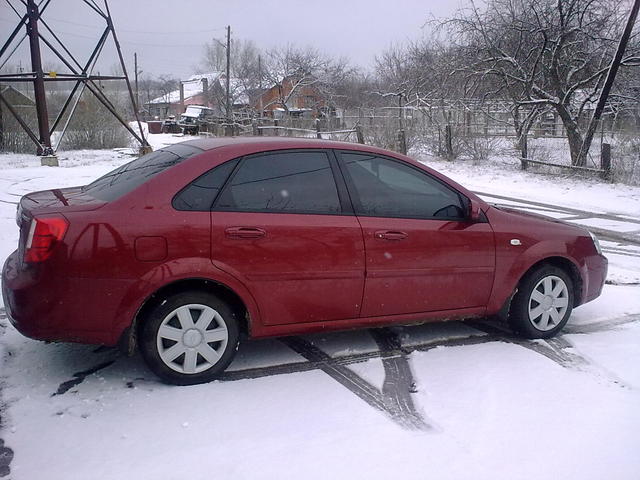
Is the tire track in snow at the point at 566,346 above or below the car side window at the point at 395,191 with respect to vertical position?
below

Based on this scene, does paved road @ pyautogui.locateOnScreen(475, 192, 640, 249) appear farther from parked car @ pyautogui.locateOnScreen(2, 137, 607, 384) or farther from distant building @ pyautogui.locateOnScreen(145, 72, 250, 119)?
distant building @ pyautogui.locateOnScreen(145, 72, 250, 119)

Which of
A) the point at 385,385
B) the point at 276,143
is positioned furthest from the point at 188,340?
the point at 276,143

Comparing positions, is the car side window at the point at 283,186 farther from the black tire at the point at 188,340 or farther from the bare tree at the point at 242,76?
the bare tree at the point at 242,76

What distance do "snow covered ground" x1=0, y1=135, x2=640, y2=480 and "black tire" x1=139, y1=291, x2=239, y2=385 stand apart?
10cm

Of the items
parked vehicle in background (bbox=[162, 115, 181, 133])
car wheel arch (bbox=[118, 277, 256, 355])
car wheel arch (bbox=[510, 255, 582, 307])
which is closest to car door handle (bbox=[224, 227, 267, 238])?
car wheel arch (bbox=[118, 277, 256, 355])

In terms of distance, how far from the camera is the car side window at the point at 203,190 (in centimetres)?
352

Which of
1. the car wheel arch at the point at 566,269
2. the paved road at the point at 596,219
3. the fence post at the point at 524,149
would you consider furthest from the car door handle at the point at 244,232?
the fence post at the point at 524,149

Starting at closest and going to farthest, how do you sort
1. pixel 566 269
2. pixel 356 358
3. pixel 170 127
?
pixel 356 358 < pixel 566 269 < pixel 170 127

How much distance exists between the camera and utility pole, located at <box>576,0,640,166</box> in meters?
13.8

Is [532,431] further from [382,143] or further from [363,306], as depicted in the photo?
[382,143]

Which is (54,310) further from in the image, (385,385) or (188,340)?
(385,385)

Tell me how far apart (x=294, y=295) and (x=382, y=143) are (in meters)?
17.6

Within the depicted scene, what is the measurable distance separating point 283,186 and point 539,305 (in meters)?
2.25

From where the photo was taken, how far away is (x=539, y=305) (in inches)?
177
